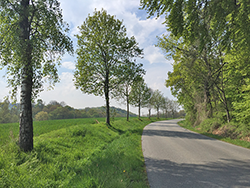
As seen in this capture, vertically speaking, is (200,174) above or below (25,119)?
below

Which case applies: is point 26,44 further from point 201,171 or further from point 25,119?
point 201,171

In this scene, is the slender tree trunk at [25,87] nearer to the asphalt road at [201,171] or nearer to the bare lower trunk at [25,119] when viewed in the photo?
the bare lower trunk at [25,119]

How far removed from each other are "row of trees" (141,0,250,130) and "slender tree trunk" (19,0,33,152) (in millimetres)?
5468

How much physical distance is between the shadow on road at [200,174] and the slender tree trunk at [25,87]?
17.9ft

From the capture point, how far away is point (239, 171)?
4.97 metres

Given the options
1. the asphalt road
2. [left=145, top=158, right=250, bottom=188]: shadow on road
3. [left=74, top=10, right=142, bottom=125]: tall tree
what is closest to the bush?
[left=74, top=10, right=142, bottom=125]: tall tree

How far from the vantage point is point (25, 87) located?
684 cm

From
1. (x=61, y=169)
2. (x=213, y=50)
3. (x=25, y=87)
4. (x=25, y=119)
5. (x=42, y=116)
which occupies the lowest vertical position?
(x=61, y=169)

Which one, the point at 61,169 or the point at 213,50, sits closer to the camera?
the point at 61,169

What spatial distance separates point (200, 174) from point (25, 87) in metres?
7.98

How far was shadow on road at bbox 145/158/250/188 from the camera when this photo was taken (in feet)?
13.7

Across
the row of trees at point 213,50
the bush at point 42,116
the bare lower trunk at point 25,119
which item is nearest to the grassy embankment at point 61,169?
the bare lower trunk at point 25,119

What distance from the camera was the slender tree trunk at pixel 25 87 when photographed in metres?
6.41

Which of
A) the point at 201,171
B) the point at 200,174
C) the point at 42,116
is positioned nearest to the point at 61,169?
the point at 200,174
